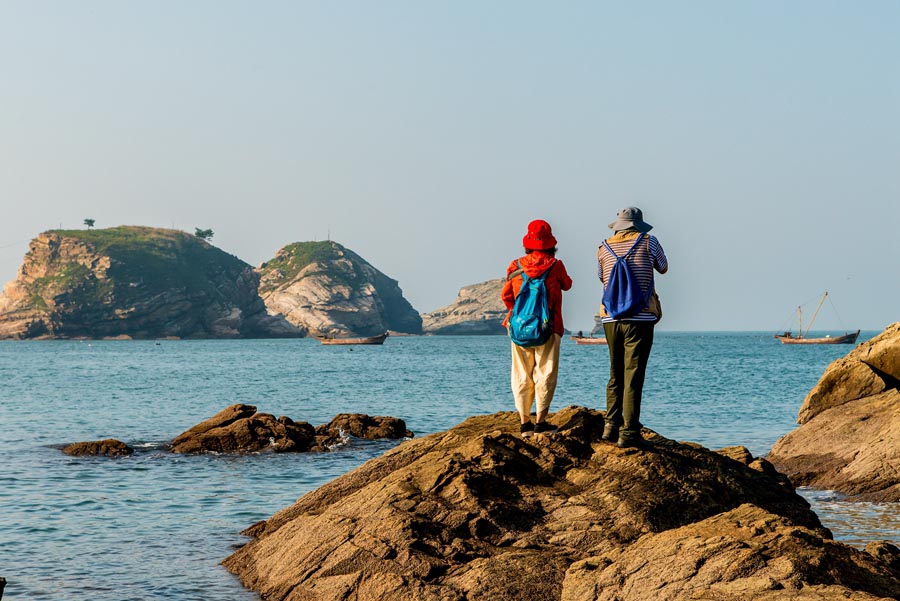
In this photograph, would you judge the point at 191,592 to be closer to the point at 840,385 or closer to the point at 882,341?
the point at 840,385

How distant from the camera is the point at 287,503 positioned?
1702cm

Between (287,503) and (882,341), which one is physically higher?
(882,341)

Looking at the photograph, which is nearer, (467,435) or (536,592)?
(536,592)

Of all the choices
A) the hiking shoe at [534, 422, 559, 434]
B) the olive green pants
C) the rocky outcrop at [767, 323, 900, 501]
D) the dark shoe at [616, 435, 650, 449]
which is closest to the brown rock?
the rocky outcrop at [767, 323, 900, 501]

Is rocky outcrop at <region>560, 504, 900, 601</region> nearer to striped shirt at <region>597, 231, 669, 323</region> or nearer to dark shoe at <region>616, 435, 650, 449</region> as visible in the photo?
dark shoe at <region>616, 435, 650, 449</region>

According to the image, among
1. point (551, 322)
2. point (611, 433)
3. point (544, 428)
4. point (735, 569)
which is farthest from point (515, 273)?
point (735, 569)

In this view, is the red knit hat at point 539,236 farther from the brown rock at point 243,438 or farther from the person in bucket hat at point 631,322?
the brown rock at point 243,438

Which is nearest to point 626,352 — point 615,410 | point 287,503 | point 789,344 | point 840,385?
point 615,410

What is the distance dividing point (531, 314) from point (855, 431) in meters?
11.2

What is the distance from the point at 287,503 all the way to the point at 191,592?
19.0 ft

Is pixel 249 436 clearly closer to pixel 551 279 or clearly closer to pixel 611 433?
pixel 611 433

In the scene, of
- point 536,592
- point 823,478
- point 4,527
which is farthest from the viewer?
point 823,478

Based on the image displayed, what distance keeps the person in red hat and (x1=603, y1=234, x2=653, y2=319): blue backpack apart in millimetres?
583

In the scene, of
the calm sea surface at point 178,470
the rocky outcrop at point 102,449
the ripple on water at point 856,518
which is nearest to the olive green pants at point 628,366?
the calm sea surface at point 178,470
